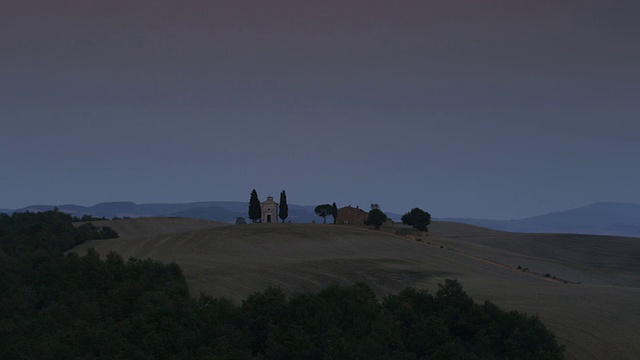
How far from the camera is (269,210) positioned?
133 m

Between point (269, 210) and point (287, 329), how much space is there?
305ft

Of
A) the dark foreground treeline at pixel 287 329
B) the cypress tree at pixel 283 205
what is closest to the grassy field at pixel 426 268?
the dark foreground treeline at pixel 287 329

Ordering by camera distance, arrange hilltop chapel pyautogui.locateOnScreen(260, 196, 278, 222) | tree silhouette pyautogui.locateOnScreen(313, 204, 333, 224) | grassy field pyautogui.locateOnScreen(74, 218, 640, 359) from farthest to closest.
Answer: tree silhouette pyautogui.locateOnScreen(313, 204, 333, 224), hilltop chapel pyautogui.locateOnScreen(260, 196, 278, 222), grassy field pyautogui.locateOnScreen(74, 218, 640, 359)

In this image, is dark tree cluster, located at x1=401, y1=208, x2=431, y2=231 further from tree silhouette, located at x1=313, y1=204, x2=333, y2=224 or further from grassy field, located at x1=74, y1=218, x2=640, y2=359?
tree silhouette, located at x1=313, y1=204, x2=333, y2=224

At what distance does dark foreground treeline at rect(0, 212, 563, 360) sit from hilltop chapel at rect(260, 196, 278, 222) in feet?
265

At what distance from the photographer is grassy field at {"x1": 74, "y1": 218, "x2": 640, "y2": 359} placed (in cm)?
5050

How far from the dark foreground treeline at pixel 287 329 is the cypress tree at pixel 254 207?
3024 inches

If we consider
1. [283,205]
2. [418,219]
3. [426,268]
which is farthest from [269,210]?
[426,268]

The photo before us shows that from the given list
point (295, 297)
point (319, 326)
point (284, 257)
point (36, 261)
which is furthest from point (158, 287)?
point (284, 257)

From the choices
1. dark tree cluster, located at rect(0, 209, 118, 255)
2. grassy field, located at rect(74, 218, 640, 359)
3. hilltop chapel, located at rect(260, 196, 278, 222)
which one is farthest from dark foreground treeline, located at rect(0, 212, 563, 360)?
hilltop chapel, located at rect(260, 196, 278, 222)

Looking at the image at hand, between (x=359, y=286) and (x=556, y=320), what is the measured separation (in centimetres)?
1450

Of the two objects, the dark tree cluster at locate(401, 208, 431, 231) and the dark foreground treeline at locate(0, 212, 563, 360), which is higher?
the dark tree cluster at locate(401, 208, 431, 231)

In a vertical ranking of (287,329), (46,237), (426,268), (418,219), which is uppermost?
(418,219)

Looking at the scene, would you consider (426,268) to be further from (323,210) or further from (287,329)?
(323,210)
